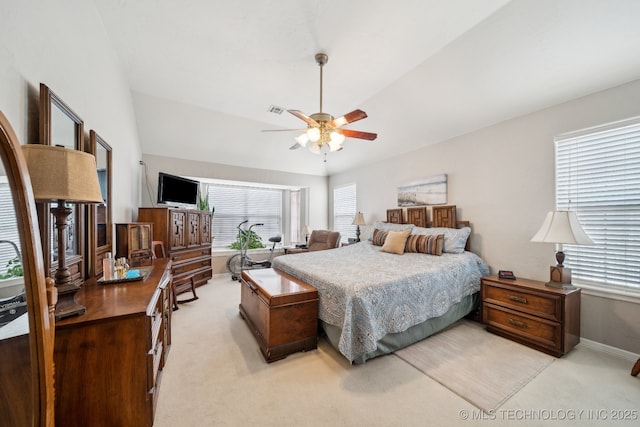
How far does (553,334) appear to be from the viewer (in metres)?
2.29

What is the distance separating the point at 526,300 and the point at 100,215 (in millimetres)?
4304

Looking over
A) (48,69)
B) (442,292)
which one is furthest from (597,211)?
(48,69)

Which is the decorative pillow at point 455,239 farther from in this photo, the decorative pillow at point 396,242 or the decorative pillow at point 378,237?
the decorative pillow at point 378,237

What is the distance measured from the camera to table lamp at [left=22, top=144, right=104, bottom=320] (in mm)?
1116

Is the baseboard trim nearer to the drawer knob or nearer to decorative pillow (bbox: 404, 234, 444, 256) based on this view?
the drawer knob

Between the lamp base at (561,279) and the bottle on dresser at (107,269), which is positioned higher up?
the bottle on dresser at (107,269)

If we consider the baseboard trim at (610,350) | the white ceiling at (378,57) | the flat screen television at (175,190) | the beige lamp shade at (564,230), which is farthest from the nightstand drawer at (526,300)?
the flat screen television at (175,190)

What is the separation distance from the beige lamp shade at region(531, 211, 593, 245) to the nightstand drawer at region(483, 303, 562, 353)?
0.79 meters

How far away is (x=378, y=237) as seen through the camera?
425cm

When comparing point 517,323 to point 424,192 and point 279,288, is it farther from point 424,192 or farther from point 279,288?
point 279,288

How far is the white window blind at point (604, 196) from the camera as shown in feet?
7.50

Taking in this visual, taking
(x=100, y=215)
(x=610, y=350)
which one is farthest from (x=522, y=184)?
(x=100, y=215)

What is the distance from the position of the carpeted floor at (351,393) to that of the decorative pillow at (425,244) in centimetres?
155

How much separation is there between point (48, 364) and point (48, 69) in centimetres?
170
